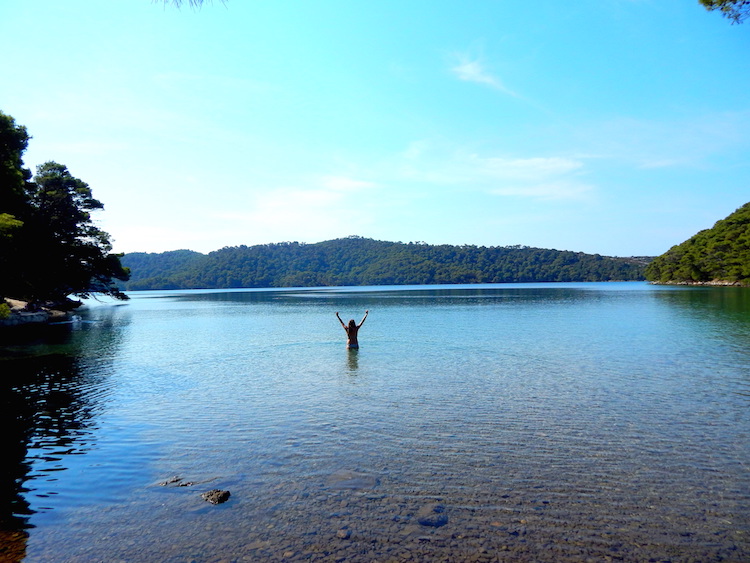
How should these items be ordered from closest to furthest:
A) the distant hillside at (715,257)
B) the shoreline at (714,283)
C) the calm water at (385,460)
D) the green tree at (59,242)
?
1. the calm water at (385,460)
2. the green tree at (59,242)
3. the shoreline at (714,283)
4. the distant hillside at (715,257)

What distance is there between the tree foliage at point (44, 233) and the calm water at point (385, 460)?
1366 centimetres

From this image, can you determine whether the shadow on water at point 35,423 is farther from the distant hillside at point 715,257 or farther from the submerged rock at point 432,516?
the distant hillside at point 715,257

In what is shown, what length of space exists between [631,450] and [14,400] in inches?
811

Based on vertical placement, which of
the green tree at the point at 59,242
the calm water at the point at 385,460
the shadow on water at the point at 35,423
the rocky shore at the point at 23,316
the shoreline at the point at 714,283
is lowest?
the shadow on water at the point at 35,423

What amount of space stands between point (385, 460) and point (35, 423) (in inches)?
449

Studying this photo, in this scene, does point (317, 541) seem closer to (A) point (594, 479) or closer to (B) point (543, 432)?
(A) point (594, 479)

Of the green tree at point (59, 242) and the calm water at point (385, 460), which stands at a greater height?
the green tree at point (59, 242)

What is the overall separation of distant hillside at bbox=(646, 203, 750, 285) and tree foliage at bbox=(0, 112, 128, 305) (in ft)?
439

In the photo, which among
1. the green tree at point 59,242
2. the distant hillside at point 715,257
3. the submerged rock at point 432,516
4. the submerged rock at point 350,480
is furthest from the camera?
the distant hillside at point 715,257

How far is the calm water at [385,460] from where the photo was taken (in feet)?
24.1

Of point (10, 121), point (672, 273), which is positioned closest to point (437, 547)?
point (10, 121)

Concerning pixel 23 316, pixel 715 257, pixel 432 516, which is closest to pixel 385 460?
pixel 432 516

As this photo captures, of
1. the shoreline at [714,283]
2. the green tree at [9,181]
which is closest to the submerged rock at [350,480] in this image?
the green tree at [9,181]

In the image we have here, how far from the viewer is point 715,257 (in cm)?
12988
